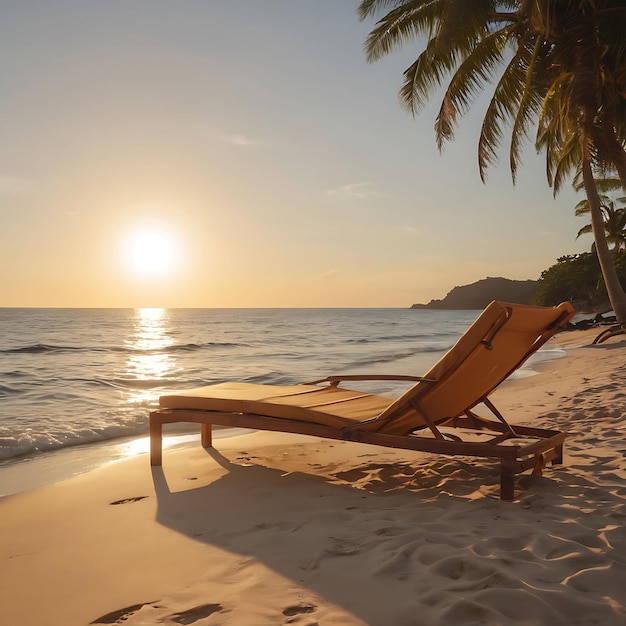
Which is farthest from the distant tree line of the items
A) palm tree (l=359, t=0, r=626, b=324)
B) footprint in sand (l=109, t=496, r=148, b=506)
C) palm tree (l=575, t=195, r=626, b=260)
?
footprint in sand (l=109, t=496, r=148, b=506)

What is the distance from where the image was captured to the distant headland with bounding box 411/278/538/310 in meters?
118

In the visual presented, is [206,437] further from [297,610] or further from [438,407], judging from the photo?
[297,610]

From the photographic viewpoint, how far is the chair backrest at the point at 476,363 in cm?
339

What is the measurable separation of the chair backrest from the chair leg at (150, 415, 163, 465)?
1.80 metres

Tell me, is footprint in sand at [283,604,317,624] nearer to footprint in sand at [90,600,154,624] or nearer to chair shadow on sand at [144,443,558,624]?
chair shadow on sand at [144,443,558,624]

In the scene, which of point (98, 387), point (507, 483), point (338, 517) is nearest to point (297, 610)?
point (338, 517)

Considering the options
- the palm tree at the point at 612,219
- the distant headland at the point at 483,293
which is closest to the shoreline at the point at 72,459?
the palm tree at the point at 612,219

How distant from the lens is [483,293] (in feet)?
447

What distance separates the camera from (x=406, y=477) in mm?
4008

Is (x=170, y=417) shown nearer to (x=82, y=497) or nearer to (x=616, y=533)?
(x=82, y=497)

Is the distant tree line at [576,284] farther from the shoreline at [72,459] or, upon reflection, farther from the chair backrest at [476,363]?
the chair backrest at [476,363]

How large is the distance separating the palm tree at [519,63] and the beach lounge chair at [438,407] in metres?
7.01

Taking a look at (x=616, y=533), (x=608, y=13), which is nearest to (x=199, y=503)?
(x=616, y=533)

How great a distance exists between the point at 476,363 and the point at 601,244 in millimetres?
10095
